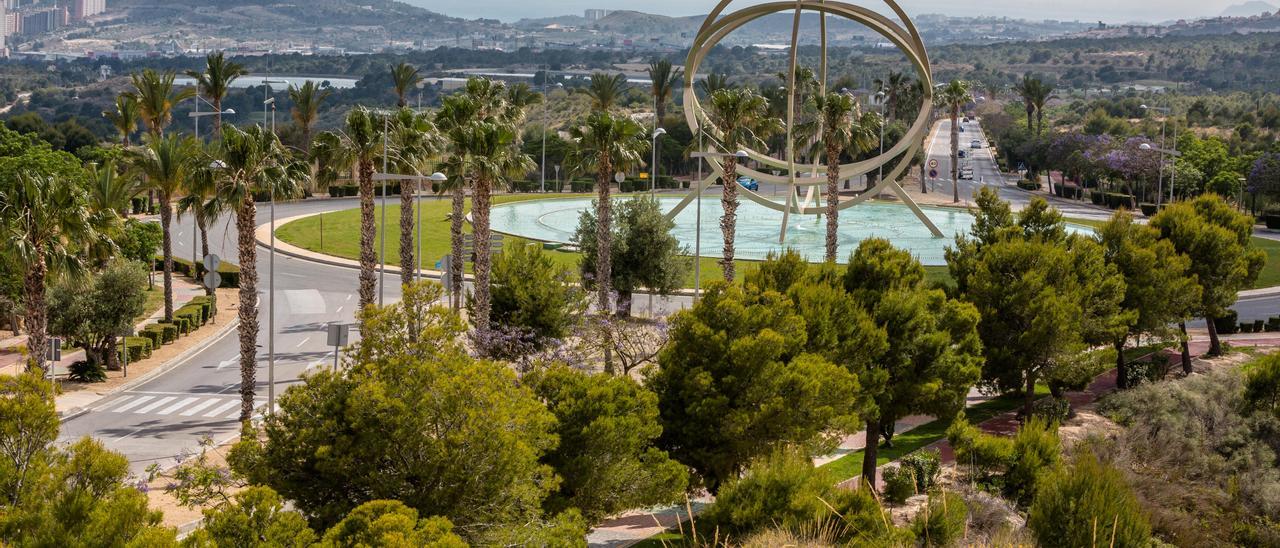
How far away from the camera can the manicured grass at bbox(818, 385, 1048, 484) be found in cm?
3794

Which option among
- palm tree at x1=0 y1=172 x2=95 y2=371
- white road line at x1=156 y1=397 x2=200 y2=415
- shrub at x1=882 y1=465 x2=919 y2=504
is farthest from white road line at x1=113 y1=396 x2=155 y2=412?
shrub at x1=882 y1=465 x2=919 y2=504

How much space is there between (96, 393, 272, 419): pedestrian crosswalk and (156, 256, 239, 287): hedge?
22131mm

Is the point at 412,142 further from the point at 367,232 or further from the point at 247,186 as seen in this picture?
the point at 247,186

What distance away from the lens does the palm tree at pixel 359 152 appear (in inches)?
1667

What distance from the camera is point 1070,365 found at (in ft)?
135

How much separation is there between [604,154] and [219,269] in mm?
26935

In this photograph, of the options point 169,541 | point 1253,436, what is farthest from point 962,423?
point 169,541

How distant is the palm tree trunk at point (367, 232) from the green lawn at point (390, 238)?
22776mm

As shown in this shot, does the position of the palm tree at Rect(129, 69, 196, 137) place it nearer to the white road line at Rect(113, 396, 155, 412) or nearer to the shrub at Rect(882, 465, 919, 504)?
the white road line at Rect(113, 396, 155, 412)

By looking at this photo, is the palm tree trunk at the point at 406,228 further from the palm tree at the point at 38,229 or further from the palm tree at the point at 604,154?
the palm tree at the point at 38,229

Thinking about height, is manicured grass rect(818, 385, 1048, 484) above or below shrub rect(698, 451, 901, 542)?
below

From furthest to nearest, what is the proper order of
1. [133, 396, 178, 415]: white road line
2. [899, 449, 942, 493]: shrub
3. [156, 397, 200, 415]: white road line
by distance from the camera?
[133, 396, 178, 415]: white road line < [156, 397, 200, 415]: white road line < [899, 449, 942, 493]: shrub

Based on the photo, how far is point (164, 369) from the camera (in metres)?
48.2

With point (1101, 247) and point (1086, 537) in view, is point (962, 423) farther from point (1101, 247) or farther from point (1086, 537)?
point (1101, 247)
